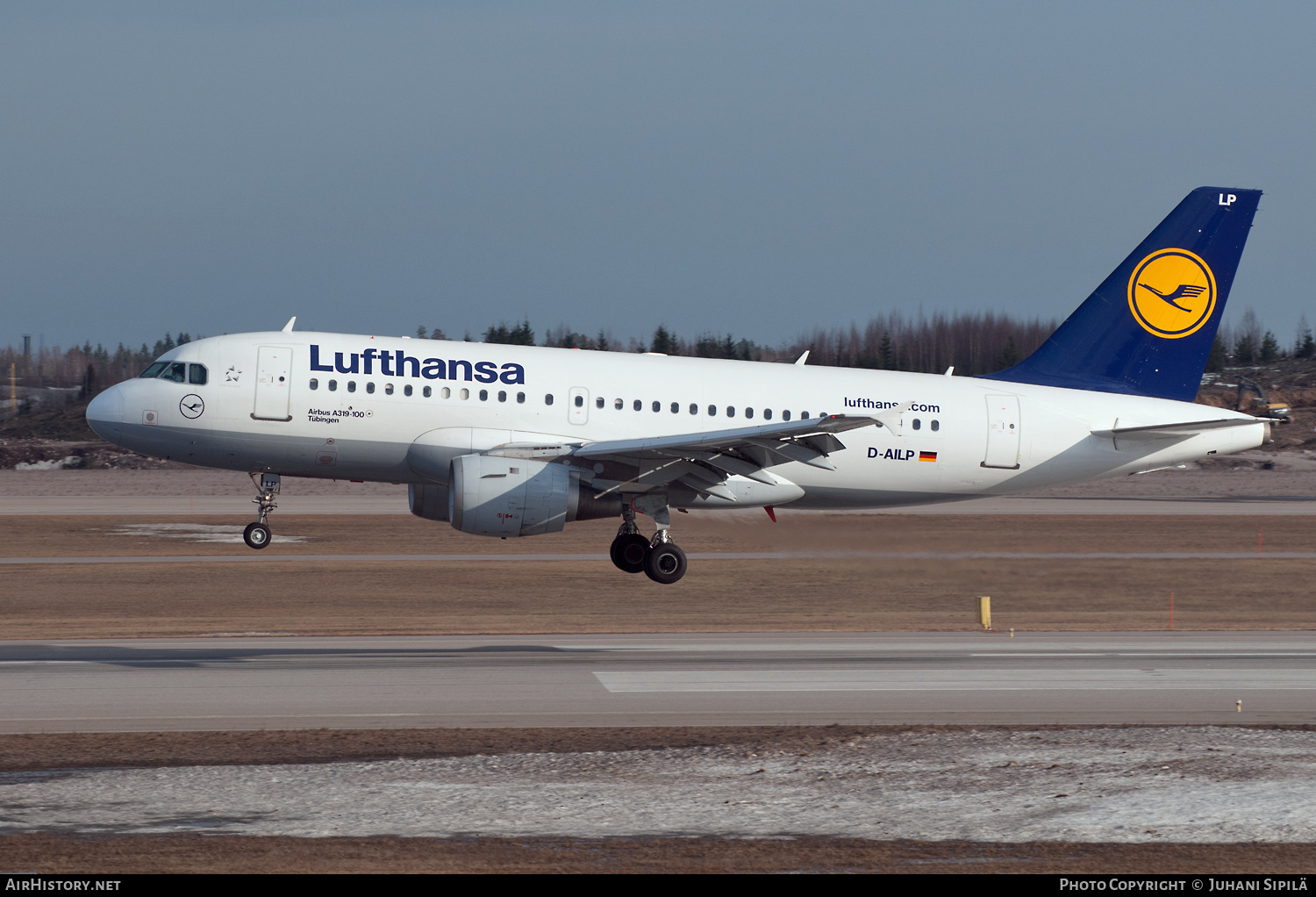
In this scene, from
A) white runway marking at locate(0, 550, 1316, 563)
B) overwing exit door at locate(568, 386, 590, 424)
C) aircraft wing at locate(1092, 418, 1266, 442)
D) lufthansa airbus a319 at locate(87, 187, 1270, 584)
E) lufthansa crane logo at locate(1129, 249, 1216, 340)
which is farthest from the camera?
white runway marking at locate(0, 550, 1316, 563)

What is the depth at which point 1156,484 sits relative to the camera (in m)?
113

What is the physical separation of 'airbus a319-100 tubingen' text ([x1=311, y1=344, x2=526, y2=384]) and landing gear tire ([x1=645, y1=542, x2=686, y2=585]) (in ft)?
17.7

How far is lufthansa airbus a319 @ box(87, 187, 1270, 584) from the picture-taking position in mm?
30469

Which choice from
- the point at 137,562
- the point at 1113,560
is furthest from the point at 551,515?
the point at 1113,560

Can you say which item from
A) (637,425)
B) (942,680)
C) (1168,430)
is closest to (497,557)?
(637,425)

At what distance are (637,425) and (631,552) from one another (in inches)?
123

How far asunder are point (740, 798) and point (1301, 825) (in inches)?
299

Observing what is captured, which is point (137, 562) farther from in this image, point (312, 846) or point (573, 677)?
point (312, 846)

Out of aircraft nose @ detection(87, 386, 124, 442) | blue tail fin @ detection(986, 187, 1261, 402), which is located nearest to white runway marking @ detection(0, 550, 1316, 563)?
blue tail fin @ detection(986, 187, 1261, 402)

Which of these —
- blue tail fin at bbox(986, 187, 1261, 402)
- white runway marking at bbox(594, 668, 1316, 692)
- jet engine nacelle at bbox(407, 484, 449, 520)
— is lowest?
white runway marking at bbox(594, 668, 1316, 692)

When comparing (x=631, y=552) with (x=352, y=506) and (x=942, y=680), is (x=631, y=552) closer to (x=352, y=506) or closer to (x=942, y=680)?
(x=942, y=680)

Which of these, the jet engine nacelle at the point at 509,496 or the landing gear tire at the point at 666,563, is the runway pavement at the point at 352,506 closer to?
the landing gear tire at the point at 666,563

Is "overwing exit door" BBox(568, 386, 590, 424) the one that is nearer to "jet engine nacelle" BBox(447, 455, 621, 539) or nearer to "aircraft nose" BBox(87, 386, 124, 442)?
"jet engine nacelle" BBox(447, 455, 621, 539)

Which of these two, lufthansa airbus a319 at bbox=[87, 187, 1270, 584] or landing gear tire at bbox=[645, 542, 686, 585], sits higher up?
lufthansa airbus a319 at bbox=[87, 187, 1270, 584]
